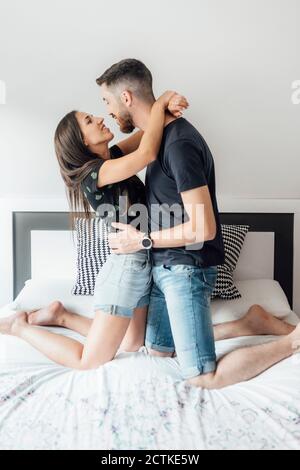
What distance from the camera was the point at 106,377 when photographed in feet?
4.57

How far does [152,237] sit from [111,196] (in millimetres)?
221

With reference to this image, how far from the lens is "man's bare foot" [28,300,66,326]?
1.84 m

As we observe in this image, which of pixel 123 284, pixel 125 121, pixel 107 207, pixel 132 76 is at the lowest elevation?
pixel 123 284

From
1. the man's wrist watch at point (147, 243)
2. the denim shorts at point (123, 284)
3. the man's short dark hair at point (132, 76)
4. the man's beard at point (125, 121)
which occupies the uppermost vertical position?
the man's short dark hair at point (132, 76)

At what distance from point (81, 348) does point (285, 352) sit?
2.33 ft

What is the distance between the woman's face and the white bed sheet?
0.79m

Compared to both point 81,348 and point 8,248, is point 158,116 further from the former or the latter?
point 8,248

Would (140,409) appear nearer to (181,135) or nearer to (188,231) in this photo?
(188,231)

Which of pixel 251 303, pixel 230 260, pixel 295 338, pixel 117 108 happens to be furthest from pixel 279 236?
pixel 117 108

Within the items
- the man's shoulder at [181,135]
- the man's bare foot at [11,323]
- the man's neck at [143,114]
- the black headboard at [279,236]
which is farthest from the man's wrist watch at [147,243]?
the black headboard at [279,236]

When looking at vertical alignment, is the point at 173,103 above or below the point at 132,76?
below

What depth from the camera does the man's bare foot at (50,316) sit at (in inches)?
72.5

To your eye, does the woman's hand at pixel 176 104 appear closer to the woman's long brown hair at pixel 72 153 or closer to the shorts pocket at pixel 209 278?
the woman's long brown hair at pixel 72 153

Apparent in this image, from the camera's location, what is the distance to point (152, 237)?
1471 millimetres
